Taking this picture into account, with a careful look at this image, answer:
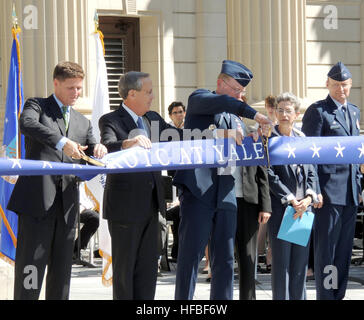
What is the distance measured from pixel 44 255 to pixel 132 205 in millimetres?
712

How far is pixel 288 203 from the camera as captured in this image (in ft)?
25.7

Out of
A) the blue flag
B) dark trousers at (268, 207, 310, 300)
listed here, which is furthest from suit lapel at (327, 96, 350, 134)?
the blue flag

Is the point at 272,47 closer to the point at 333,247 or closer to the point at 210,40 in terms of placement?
the point at 210,40

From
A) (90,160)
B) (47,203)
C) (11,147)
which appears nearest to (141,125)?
(90,160)

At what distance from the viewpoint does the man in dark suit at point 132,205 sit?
710 cm

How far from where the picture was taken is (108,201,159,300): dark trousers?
7.11 m

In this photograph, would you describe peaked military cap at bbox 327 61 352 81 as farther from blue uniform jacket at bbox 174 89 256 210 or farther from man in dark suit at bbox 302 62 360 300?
blue uniform jacket at bbox 174 89 256 210

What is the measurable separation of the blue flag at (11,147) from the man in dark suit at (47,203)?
1.59 meters

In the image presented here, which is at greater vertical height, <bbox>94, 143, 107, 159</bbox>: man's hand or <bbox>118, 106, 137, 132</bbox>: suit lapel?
<bbox>118, 106, 137, 132</bbox>: suit lapel

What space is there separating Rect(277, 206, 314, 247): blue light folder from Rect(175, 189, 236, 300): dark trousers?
1.63 feet

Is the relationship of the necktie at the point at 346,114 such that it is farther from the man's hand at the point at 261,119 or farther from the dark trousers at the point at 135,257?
the dark trousers at the point at 135,257

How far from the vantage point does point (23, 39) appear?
13.2 meters

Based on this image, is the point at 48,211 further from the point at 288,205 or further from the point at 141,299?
the point at 288,205

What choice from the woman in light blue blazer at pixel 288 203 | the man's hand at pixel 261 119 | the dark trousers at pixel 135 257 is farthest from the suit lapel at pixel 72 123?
the woman in light blue blazer at pixel 288 203
